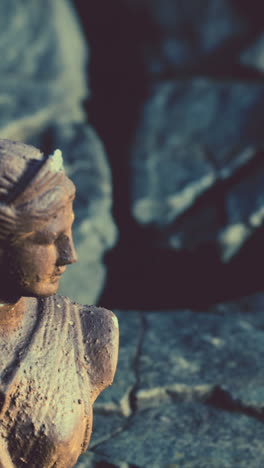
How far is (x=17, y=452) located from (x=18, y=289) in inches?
14.9

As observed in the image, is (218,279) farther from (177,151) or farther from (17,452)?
(17,452)

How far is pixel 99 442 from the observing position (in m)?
2.27

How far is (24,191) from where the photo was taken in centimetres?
146

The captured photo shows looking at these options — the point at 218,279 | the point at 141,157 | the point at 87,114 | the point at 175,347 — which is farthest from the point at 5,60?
the point at 175,347

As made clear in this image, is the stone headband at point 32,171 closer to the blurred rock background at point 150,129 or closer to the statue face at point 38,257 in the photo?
the statue face at point 38,257

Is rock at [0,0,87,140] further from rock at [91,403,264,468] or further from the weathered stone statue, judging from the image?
the weathered stone statue

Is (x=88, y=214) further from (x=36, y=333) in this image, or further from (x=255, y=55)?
(x=36, y=333)

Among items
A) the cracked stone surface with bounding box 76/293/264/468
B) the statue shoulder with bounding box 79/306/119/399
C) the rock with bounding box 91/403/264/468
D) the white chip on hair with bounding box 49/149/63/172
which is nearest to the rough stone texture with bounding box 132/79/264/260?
the cracked stone surface with bounding box 76/293/264/468

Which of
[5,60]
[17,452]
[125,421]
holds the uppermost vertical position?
[5,60]

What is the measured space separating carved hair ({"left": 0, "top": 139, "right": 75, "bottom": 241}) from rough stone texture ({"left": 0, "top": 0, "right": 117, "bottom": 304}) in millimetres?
1844

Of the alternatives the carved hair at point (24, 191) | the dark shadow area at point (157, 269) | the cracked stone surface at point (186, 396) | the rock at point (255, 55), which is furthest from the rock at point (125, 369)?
the rock at point (255, 55)

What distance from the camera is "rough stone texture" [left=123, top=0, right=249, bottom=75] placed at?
424 cm

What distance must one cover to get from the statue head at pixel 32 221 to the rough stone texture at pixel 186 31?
→ 2.98 m

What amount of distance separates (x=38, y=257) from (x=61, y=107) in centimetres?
266
